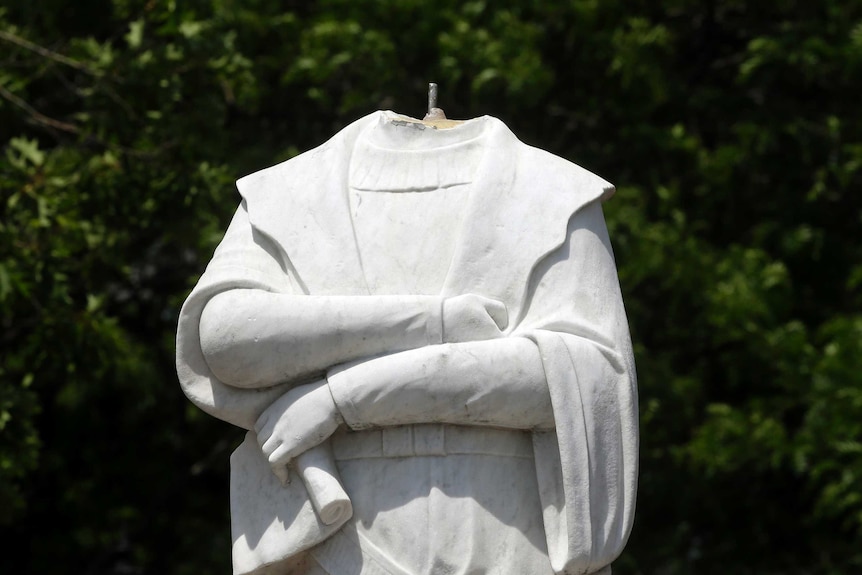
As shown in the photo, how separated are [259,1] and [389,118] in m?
8.07

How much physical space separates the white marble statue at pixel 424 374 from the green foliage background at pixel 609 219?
6135mm

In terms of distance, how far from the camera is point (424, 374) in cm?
658

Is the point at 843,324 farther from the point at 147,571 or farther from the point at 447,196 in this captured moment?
the point at 447,196

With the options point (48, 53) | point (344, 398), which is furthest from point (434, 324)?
point (48, 53)

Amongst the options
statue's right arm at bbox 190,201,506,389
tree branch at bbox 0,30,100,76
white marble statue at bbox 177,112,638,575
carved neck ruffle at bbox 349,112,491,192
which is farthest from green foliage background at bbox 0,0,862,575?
statue's right arm at bbox 190,201,506,389

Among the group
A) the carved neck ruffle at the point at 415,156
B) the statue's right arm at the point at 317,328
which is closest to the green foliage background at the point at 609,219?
the carved neck ruffle at the point at 415,156

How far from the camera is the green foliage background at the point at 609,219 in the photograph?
13500mm

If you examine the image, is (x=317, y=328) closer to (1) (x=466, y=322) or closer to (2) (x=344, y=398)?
(2) (x=344, y=398)

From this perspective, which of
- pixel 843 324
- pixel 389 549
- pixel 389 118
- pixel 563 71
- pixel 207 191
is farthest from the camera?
pixel 563 71

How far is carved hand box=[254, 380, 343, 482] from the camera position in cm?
665

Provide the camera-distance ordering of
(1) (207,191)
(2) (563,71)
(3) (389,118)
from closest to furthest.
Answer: (3) (389,118) < (1) (207,191) < (2) (563,71)

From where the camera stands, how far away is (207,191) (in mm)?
12719

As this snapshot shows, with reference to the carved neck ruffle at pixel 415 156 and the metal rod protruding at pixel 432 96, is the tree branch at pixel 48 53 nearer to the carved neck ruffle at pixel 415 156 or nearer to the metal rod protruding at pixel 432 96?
the metal rod protruding at pixel 432 96

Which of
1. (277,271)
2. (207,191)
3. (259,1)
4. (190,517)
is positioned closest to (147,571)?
(190,517)
